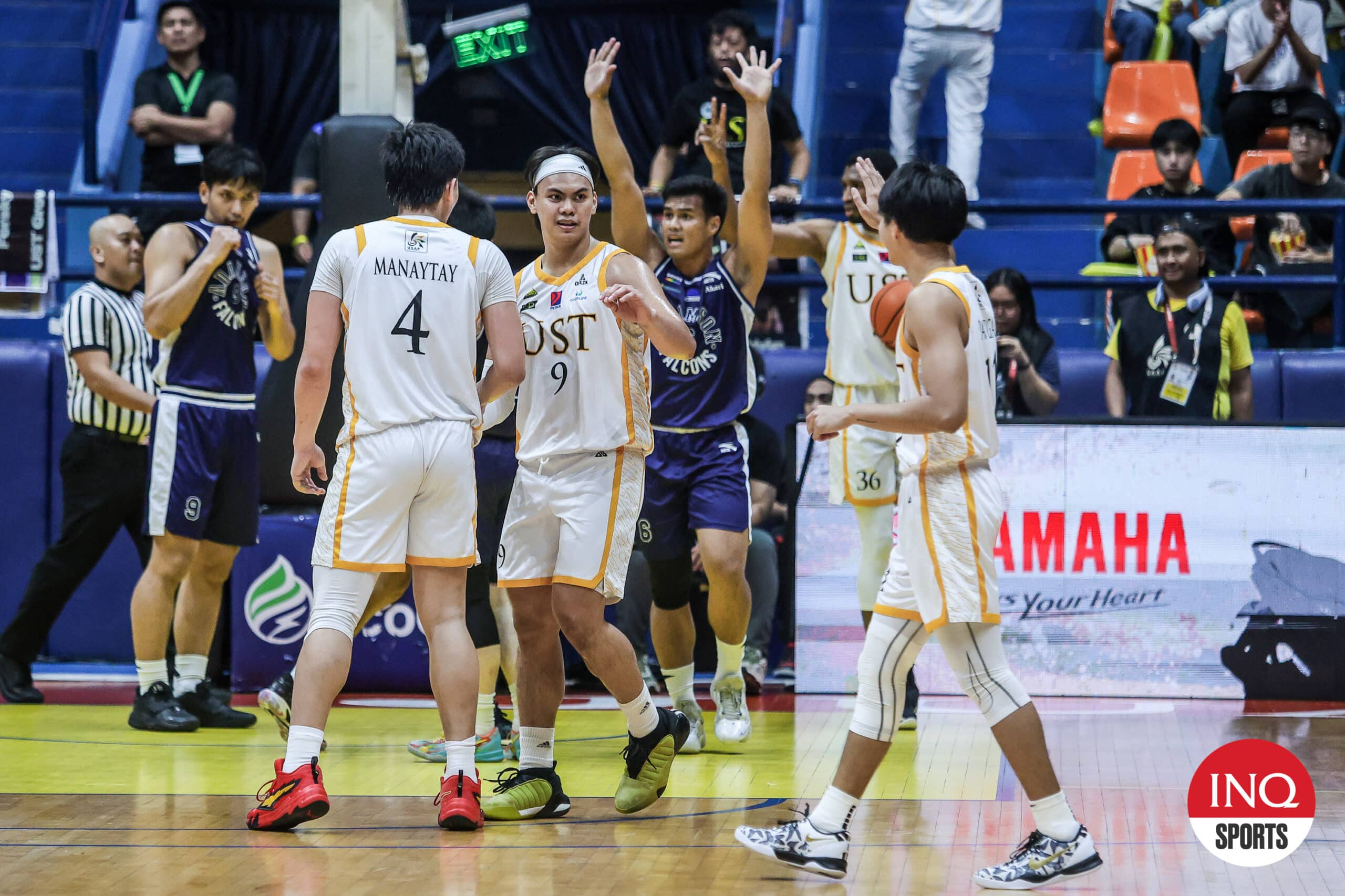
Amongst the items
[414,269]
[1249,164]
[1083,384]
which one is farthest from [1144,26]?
[414,269]

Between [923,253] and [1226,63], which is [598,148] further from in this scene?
[1226,63]

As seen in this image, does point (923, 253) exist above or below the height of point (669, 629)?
above

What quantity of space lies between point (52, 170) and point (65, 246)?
116 cm

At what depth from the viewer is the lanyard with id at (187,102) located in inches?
382

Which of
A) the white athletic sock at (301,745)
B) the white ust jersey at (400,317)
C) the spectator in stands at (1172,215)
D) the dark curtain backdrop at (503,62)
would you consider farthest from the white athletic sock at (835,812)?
the dark curtain backdrop at (503,62)

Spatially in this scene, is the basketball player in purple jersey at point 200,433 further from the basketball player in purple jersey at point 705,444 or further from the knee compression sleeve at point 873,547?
the knee compression sleeve at point 873,547

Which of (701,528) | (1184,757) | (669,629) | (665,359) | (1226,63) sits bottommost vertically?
(1184,757)

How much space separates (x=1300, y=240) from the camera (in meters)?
9.07

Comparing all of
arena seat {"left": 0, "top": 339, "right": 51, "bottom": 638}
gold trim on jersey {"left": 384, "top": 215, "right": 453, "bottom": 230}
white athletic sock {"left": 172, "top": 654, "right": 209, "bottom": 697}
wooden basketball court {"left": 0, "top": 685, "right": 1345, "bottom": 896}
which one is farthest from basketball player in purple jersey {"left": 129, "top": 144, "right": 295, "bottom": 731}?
gold trim on jersey {"left": 384, "top": 215, "right": 453, "bottom": 230}

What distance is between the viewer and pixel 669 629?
629 cm

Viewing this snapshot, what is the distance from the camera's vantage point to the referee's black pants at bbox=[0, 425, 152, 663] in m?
7.35

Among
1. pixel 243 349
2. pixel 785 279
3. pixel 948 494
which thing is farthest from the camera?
pixel 785 279

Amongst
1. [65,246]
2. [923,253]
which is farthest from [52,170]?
[923,253]

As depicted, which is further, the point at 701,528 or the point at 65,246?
the point at 65,246
